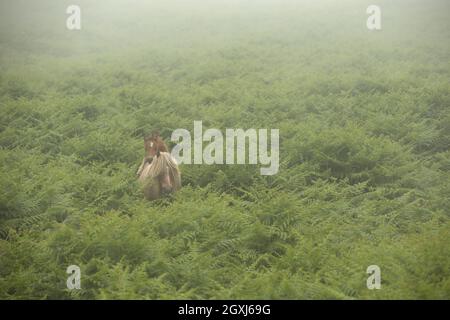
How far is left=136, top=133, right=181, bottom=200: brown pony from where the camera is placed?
531 centimetres

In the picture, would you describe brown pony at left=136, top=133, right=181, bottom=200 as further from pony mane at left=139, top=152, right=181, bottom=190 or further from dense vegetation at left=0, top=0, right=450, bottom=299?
dense vegetation at left=0, top=0, right=450, bottom=299

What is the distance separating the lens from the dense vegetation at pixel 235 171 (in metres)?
4.04

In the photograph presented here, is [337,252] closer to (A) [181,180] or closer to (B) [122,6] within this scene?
(A) [181,180]

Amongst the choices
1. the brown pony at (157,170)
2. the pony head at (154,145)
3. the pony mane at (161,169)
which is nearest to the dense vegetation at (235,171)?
the brown pony at (157,170)

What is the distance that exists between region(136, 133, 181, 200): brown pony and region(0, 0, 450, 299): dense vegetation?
151 mm

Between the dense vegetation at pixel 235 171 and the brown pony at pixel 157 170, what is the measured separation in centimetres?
15

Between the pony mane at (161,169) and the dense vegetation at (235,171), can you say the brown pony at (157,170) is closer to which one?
the pony mane at (161,169)

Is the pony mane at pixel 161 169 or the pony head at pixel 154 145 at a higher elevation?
the pony head at pixel 154 145

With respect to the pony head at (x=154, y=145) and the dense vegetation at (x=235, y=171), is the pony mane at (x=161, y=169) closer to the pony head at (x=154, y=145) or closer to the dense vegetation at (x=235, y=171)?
the pony head at (x=154, y=145)

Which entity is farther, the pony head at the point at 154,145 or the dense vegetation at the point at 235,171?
the pony head at the point at 154,145

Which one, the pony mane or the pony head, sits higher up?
the pony head

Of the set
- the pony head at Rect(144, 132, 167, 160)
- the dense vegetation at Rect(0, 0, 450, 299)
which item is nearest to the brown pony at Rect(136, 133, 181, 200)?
the pony head at Rect(144, 132, 167, 160)

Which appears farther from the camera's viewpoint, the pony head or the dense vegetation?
the pony head

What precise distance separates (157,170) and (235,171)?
3.52 ft
